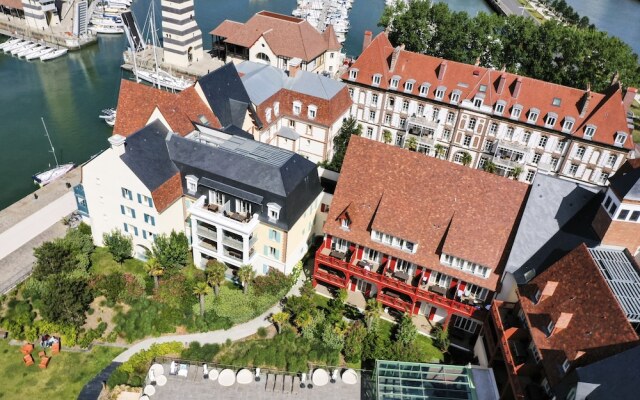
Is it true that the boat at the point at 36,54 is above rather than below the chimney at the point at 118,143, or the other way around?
below

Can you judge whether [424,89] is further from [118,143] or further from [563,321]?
[118,143]

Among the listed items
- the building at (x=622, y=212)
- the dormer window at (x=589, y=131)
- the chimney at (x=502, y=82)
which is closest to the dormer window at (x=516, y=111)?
the chimney at (x=502, y=82)

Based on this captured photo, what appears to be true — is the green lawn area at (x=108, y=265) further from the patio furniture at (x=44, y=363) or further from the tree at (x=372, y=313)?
the tree at (x=372, y=313)

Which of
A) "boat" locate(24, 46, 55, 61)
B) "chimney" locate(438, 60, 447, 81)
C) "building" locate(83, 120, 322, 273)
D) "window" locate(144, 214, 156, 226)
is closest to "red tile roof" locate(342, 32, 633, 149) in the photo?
"chimney" locate(438, 60, 447, 81)

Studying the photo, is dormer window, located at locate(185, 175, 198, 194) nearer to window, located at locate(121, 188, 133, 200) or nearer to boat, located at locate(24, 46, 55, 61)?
window, located at locate(121, 188, 133, 200)

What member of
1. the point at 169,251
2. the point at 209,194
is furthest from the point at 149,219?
the point at 209,194

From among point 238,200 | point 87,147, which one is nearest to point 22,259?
point 238,200

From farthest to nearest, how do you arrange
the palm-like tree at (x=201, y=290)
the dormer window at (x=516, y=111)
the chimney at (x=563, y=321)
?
the dormer window at (x=516, y=111)
the palm-like tree at (x=201, y=290)
the chimney at (x=563, y=321)
